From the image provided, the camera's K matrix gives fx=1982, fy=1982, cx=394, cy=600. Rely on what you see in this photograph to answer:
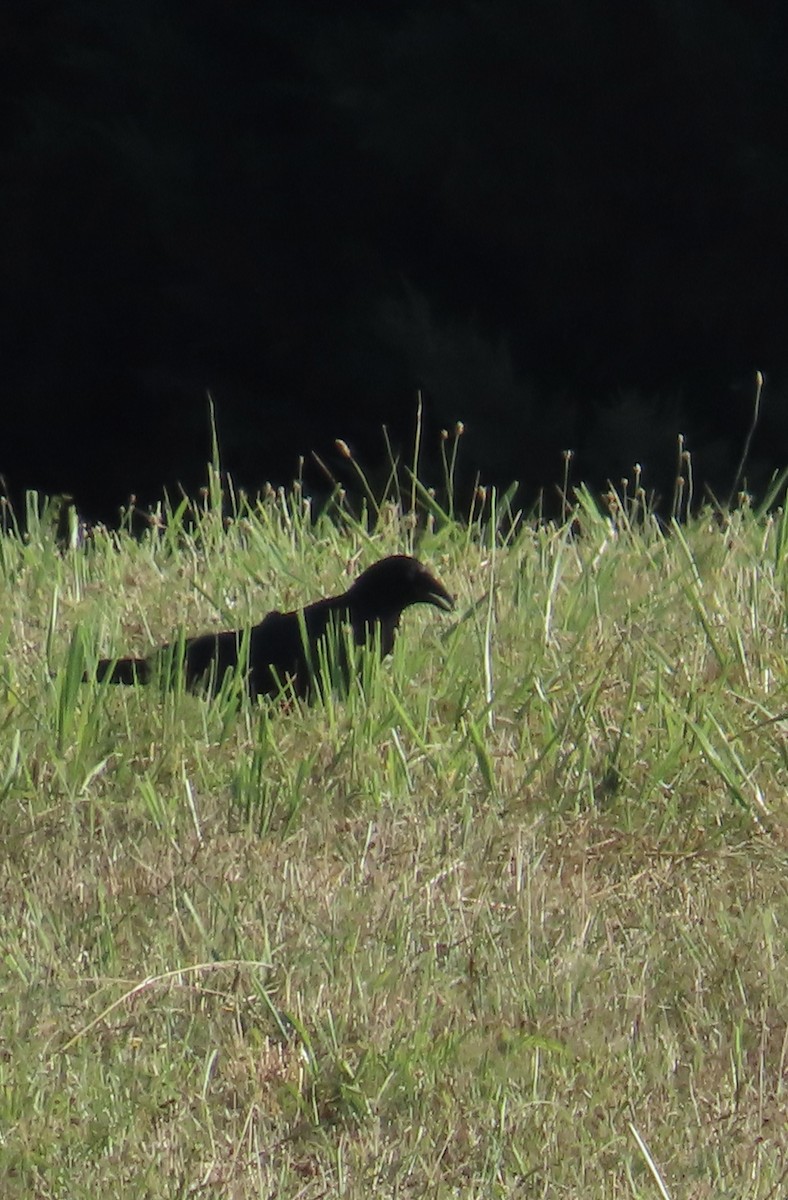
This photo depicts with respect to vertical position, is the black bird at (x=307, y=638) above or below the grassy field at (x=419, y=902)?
above

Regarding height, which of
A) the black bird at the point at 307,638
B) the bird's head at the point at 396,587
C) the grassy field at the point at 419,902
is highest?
the bird's head at the point at 396,587

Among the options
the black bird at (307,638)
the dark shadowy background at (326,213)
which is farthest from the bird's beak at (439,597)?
the dark shadowy background at (326,213)

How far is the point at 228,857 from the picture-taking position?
332 cm

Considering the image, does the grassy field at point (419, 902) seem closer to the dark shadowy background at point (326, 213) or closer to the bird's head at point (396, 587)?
the bird's head at point (396, 587)

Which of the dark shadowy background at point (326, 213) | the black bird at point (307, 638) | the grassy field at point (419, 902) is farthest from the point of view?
the dark shadowy background at point (326, 213)

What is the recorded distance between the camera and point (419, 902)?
10.4 ft

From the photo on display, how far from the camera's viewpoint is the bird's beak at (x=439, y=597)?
398 cm

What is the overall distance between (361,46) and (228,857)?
713cm

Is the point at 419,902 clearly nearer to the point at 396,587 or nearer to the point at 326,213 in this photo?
the point at 396,587

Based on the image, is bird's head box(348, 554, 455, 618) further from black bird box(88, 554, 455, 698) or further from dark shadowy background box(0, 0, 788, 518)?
dark shadowy background box(0, 0, 788, 518)

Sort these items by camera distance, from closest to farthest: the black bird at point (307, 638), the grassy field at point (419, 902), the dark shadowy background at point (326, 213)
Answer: the grassy field at point (419, 902) → the black bird at point (307, 638) → the dark shadowy background at point (326, 213)

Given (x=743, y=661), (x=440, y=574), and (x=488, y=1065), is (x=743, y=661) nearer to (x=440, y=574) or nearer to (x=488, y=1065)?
(x=440, y=574)

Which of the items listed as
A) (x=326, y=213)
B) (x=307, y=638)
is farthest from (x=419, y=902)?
(x=326, y=213)

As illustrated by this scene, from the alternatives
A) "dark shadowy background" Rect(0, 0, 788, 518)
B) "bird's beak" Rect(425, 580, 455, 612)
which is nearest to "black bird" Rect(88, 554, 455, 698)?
"bird's beak" Rect(425, 580, 455, 612)
